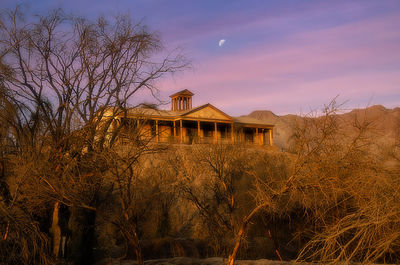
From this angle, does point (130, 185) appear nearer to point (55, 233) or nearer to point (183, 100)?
point (55, 233)

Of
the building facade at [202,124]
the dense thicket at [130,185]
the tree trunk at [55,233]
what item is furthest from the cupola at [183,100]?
the tree trunk at [55,233]

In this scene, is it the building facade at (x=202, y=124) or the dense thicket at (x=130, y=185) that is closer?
the dense thicket at (x=130, y=185)

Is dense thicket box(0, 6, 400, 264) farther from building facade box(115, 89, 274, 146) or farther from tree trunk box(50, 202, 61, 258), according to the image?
building facade box(115, 89, 274, 146)

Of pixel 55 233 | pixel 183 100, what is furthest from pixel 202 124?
pixel 55 233

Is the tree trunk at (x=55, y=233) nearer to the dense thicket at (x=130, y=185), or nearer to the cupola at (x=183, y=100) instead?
the dense thicket at (x=130, y=185)

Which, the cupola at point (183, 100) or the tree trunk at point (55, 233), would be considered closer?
the tree trunk at point (55, 233)

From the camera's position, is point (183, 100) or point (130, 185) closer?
point (130, 185)

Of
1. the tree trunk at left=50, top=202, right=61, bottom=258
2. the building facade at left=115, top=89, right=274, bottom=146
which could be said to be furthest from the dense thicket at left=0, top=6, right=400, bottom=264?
the building facade at left=115, top=89, right=274, bottom=146

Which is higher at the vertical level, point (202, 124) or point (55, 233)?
point (202, 124)

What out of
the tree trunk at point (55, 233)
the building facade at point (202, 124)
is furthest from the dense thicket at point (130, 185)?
the building facade at point (202, 124)

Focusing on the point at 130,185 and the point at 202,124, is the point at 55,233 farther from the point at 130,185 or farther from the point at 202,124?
the point at 202,124

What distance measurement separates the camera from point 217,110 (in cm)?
4238

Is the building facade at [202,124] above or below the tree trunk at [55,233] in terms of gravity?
above

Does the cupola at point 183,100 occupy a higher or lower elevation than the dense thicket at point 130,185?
higher
